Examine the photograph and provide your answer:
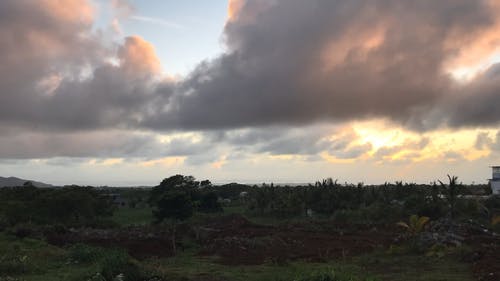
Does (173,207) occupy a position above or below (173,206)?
below

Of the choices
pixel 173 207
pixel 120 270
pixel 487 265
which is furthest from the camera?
pixel 173 207

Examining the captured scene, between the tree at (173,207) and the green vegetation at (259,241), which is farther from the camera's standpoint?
the tree at (173,207)

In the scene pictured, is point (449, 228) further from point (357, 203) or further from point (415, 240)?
point (357, 203)

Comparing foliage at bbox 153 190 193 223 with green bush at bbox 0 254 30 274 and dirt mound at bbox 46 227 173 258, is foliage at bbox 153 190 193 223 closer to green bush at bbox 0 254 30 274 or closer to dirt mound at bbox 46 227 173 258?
dirt mound at bbox 46 227 173 258

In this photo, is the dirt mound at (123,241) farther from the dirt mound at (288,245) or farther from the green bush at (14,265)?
the green bush at (14,265)

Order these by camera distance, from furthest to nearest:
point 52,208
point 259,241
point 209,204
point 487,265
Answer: point 209,204
point 52,208
point 259,241
point 487,265

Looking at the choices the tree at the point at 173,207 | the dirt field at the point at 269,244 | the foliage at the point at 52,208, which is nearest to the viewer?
the dirt field at the point at 269,244

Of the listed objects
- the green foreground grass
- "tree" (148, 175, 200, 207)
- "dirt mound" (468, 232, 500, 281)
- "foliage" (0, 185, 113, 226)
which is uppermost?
"tree" (148, 175, 200, 207)

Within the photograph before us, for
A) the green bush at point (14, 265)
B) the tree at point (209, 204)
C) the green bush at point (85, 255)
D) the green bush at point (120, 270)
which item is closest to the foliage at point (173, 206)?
the tree at point (209, 204)

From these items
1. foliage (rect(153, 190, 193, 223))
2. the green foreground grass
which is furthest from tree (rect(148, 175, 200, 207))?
the green foreground grass

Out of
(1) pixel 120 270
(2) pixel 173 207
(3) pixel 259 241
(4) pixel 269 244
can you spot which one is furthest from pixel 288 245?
(2) pixel 173 207

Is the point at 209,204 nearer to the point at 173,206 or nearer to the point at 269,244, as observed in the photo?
the point at 173,206

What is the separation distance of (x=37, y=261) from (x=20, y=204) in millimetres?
33105

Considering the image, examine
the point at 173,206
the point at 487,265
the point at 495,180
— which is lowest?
the point at 487,265
